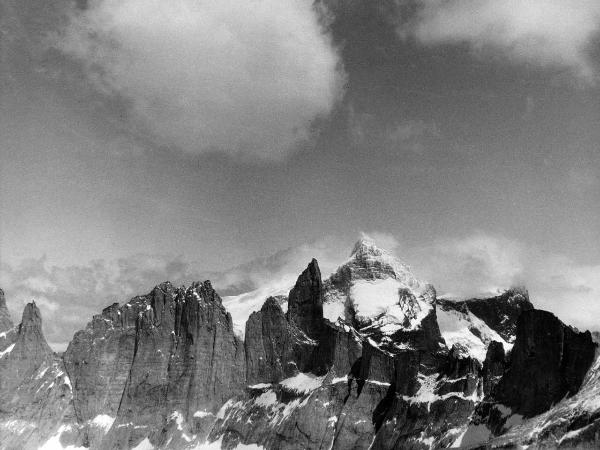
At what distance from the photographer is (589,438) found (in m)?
194

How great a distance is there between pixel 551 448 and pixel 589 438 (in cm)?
1014

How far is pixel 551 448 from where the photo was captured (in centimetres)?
19938
